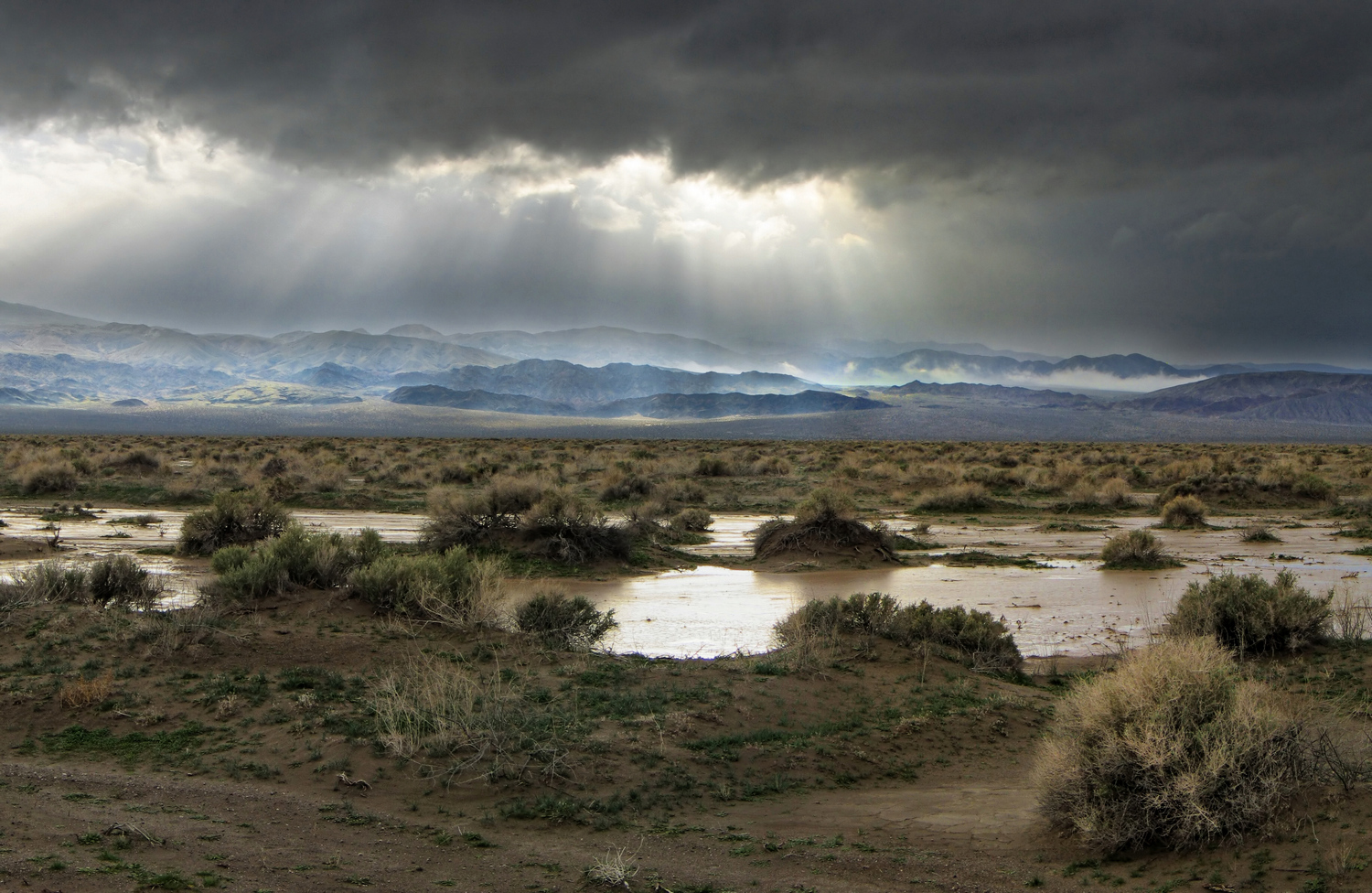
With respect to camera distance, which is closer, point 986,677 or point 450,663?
point 450,663

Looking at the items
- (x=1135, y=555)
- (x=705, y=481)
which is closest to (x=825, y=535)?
(x=1135, y=555)

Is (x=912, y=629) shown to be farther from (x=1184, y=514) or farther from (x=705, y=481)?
(x=705, y=481)

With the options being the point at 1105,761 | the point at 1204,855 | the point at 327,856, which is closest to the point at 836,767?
the point at 1105,761

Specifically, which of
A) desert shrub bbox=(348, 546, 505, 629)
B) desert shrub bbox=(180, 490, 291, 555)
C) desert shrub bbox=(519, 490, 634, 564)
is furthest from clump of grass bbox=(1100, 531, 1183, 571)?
desert shrub bbox=(180, 490, 291, 555)

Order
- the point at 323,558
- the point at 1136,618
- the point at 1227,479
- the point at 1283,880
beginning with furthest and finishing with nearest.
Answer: the point at 1227,479 → the point at 1136,618 → the point at 323,558 → the point at 1283,880

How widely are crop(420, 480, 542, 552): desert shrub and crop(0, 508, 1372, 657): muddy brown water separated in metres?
2.75

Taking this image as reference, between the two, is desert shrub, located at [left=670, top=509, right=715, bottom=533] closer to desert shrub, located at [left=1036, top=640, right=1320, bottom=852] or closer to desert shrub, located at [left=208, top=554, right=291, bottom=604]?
desert shrub, located at [left=208, top=554, right=291, bottom=604]

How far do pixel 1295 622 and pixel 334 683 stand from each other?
41.7 ft

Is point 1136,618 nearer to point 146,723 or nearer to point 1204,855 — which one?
point 1204,855

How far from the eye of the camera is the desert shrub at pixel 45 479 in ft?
112

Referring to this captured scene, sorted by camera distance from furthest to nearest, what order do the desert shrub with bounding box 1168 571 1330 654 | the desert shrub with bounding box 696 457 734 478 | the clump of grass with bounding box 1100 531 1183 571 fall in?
the desert shrub with bounding box 696 457 734 478 → the clump of grass with bounding box 1100 531 1183 571 → the desert shrub with bounding box 1168 571 1330 654

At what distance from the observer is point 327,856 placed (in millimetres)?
6391

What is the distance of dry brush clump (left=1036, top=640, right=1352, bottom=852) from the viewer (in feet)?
20.6

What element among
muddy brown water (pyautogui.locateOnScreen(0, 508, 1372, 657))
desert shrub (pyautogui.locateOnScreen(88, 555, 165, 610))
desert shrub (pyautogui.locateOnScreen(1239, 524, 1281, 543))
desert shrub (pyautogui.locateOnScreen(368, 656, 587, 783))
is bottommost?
muddy brown water (pyautogui.locateOnScreen(0, 508, 1372, 657))
